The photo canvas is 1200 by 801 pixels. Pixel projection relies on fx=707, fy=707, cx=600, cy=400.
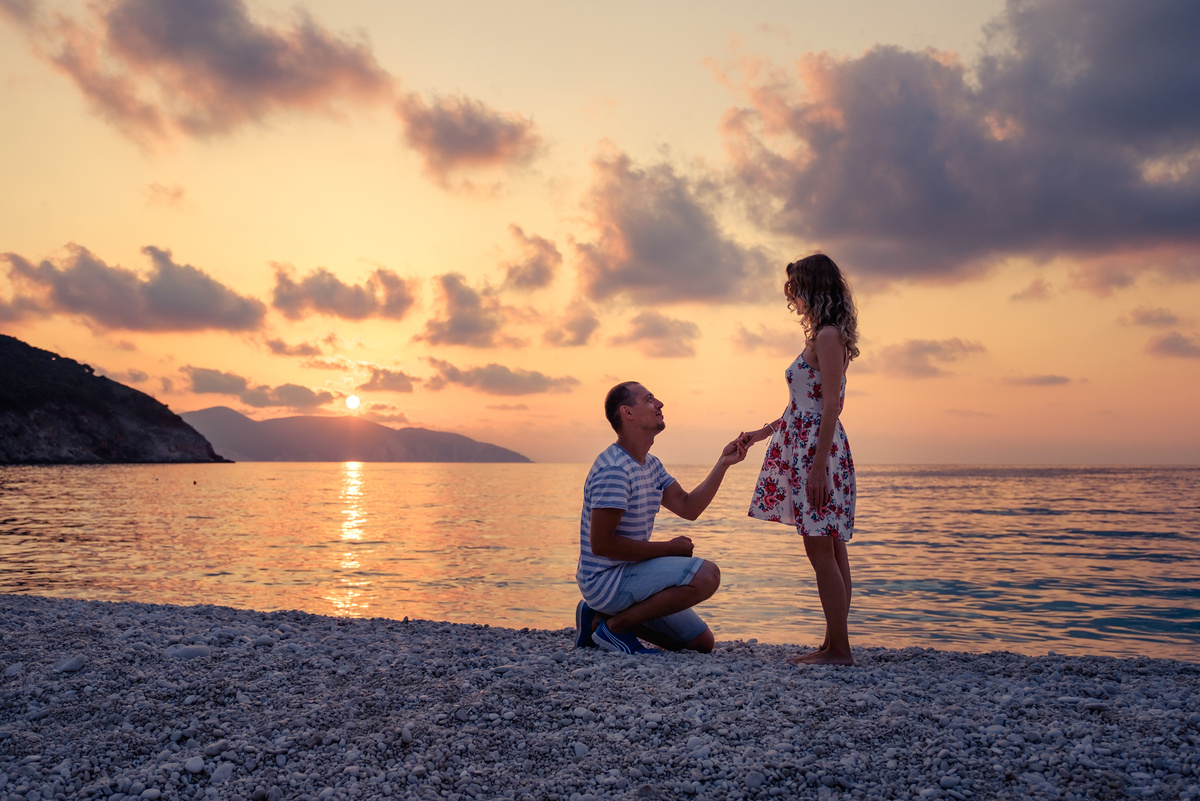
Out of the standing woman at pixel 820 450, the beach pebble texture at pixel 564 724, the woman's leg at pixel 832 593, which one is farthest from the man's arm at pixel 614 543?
the woman's leg at pixel 832 593

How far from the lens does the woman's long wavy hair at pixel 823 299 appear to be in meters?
4.80

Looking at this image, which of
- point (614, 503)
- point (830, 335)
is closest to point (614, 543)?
point (614, 503)

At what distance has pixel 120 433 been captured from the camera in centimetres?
10281

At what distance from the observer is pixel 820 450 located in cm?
466

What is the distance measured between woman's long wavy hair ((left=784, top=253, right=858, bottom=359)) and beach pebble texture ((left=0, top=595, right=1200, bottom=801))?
89.6 inches

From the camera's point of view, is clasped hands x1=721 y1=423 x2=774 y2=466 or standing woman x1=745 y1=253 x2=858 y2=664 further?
clasped hands x1=721 y1=423 x2=774 y2=466

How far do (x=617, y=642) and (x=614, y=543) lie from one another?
788mm

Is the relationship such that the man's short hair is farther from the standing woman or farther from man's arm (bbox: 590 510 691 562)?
the standing woman

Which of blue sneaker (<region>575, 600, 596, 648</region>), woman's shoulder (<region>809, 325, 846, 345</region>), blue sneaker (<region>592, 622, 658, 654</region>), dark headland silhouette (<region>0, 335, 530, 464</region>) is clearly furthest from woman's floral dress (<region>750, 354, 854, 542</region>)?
dark headland silhouette (<region>0, 335, 530, 464</region>)

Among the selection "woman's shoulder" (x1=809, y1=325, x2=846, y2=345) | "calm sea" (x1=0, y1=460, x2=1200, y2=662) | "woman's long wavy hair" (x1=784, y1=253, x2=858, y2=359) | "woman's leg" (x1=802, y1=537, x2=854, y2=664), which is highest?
"woman's long wavy hair" (x1=784, y1=253, x2=858, y2=359)

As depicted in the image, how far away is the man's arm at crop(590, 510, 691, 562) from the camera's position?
16.6 ft

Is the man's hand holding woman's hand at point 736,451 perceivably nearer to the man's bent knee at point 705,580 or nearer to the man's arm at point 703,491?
the man's arm at point 703,491

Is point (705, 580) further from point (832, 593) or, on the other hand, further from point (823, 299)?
point (823, 299)

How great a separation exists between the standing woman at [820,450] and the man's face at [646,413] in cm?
83
